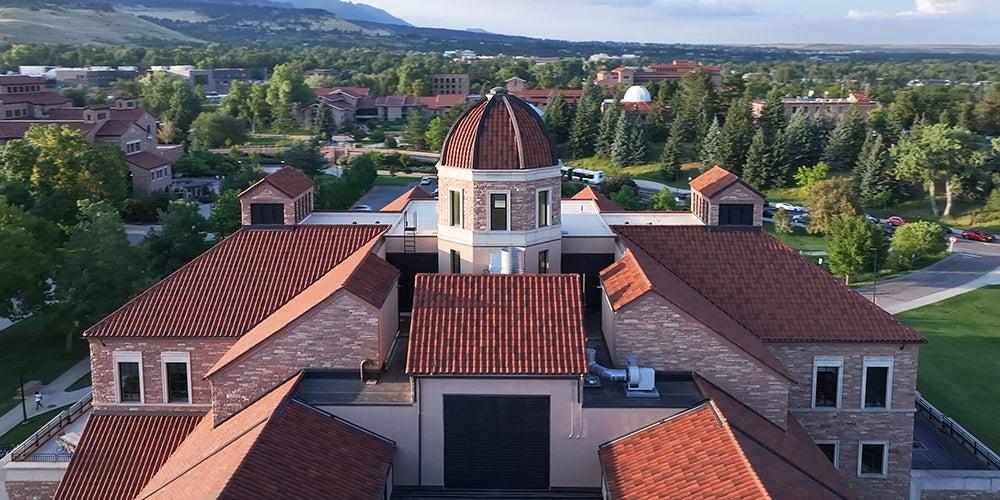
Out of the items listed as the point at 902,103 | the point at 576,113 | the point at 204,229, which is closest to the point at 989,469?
the point at 204,229

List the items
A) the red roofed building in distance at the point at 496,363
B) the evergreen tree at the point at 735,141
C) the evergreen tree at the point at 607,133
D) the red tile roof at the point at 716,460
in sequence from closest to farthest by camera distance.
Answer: the red tile roof at the point at 716,460, the red roofed building in distance at the point at 496,363, the evergreen tree at the point at 735,141, the evergreen tree at the point at 607,133

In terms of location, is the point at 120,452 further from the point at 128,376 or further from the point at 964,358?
the point at 964,358

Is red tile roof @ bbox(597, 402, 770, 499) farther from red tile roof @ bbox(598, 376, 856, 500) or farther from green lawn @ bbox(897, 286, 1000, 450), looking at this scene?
green lawn @ bbox(897, 286, 1000, 450)

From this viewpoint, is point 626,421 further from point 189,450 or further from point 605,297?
point 189,450

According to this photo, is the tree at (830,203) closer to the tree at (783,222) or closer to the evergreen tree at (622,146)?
the tree at (783,222)

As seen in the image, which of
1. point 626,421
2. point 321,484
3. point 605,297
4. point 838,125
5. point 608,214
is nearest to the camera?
point 321,484

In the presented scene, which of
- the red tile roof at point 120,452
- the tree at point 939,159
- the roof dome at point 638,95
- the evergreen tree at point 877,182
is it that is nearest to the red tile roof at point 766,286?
the red tile roof at point 120,452
